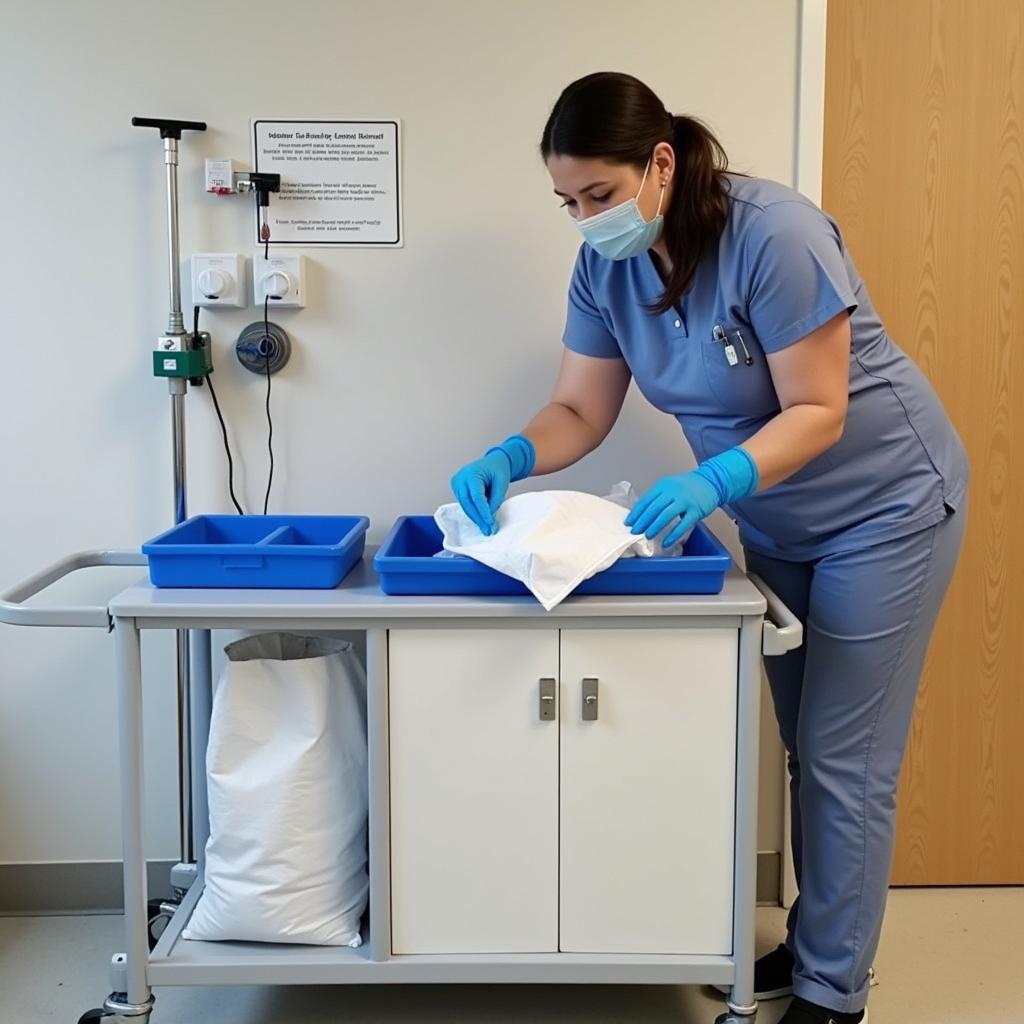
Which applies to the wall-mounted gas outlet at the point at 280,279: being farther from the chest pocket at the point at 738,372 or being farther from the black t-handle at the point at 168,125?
the chest pocket at the point at 738,372

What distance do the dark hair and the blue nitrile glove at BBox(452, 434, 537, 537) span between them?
1.07 feet

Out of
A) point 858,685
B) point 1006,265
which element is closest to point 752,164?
point 1006,265

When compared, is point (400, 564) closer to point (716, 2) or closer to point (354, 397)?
point (354, 397)

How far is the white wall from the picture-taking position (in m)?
2.02

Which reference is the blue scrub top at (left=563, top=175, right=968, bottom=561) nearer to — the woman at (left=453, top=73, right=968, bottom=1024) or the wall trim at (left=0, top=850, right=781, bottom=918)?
the woman at (left=453, top=73, right=968, bottom=1024)

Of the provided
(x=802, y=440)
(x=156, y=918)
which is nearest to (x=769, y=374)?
(x=802, y=440)

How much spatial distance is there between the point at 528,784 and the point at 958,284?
4.05 feet

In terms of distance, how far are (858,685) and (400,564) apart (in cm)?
70

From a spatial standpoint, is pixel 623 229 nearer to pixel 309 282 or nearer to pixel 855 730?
pixel 309 282

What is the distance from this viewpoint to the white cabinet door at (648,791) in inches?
65.6

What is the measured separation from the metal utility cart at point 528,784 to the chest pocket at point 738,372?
27 centimetres

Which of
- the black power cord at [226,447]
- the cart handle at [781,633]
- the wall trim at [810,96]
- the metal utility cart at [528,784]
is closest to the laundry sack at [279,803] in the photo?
the metal utility cart at [528,784]

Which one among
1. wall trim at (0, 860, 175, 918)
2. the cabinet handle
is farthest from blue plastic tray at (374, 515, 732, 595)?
wall trim at (0, 860, 175, 918)

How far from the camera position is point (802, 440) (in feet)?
5.19
